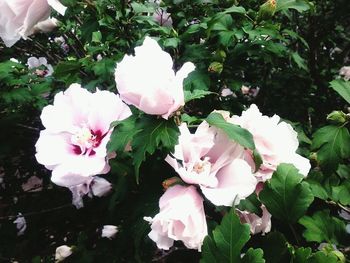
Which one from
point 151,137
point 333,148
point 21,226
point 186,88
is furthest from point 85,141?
point 21,226

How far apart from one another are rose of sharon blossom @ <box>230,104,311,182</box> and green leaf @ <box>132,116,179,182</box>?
15 cm

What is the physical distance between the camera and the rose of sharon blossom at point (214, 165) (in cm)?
75

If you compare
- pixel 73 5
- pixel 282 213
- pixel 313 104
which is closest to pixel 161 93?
pixel 282 213

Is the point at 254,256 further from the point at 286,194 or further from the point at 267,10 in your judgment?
the point at 267,10

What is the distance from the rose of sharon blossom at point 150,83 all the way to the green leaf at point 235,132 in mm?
81

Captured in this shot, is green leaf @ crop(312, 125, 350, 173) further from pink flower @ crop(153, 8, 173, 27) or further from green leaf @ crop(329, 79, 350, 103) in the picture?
pink flower @ crop(153, 8, 173, 27)

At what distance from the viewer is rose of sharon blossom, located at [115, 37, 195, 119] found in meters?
0.75

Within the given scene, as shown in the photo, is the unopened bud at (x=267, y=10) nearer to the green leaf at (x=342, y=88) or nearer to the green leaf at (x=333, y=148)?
the green leaf at (x=342, y=88)

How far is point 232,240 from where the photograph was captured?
671 mm

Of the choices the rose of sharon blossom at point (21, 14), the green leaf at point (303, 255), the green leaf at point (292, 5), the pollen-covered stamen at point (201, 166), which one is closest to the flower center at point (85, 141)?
the pollen-covered stamen at point (201, 166)

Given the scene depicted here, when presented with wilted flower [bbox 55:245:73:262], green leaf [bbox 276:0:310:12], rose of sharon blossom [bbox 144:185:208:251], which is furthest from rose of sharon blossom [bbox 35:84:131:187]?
wilted flower [bbox 55:245:73:262]

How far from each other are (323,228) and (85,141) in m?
0.57

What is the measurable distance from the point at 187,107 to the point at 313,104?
92cm

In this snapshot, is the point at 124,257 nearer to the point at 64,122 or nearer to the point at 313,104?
the point at 64,122
